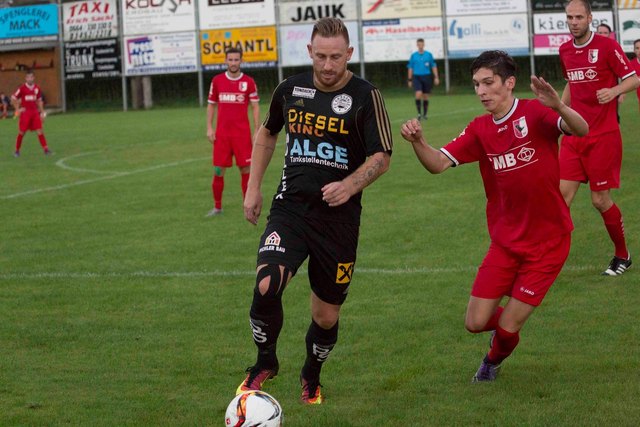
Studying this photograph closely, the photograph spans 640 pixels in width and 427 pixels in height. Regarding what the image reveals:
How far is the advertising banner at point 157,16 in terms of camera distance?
144 ft

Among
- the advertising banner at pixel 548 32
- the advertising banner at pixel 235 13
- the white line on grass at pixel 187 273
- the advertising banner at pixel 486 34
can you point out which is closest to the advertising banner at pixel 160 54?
the advertising banner at pixel 235 13

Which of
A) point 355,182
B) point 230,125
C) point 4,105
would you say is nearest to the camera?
point 355,182

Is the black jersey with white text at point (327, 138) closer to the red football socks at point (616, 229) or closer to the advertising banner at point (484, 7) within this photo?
the red football socks at point (616, 229)

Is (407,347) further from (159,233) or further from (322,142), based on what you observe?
(159,233)

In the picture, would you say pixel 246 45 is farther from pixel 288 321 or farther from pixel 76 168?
pixel 288 321

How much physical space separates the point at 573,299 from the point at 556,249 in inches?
106

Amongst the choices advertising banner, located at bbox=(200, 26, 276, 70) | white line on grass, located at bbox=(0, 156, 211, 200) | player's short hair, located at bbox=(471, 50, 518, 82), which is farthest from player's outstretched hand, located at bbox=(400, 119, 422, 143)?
advertising banner, located at bbox=(200, 26, 276, 70)

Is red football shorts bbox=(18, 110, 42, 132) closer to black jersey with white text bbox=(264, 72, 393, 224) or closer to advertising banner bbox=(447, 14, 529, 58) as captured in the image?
advertising banner bbox=(447, 14, 529, 58)

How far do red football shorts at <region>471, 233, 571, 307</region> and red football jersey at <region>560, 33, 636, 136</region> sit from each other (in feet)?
12.9

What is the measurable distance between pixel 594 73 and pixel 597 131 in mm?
562

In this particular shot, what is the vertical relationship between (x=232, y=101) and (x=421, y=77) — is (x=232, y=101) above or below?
below

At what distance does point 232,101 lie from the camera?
15766 mm

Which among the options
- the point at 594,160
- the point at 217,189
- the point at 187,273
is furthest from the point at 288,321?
the point at 217,189

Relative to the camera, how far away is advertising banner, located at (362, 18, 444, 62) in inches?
1624
